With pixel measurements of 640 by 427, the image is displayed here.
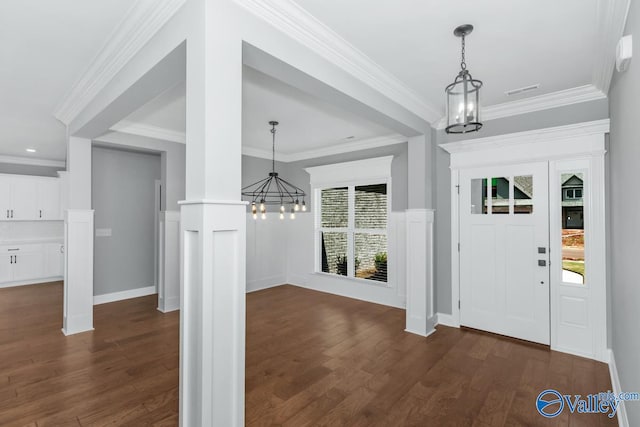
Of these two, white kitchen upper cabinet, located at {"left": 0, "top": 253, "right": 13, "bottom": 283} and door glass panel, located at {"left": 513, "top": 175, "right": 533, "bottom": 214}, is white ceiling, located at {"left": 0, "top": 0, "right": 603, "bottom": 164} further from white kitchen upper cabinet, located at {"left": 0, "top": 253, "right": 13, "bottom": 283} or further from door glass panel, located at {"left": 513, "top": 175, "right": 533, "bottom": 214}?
white kitchen upper cabinet, located at {"left": 0, "top": 253, "right": 13, "bottom": 283}

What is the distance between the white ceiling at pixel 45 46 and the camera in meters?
1.96

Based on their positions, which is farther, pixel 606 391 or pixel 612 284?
pixel 612 284

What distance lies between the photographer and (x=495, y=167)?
11.9 feet

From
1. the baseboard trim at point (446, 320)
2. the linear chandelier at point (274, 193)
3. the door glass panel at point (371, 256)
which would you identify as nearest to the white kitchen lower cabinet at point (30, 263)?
the linear chandelier at point (274, 193)

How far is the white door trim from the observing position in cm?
301

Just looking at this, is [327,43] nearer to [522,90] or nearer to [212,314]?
[212,314]

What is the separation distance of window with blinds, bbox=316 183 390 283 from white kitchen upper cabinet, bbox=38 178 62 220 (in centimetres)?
547

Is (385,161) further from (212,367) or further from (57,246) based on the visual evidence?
(57,246)

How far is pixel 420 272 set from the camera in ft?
12.4

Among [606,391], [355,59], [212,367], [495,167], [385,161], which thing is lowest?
[606,391]

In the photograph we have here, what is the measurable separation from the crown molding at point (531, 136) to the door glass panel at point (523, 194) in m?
0.40

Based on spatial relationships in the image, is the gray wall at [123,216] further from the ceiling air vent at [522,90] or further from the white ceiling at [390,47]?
the ceiling air vent at [522,90]

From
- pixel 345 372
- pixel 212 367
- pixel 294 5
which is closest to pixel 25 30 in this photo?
pixel 294 5

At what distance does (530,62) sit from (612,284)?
2104 mm
